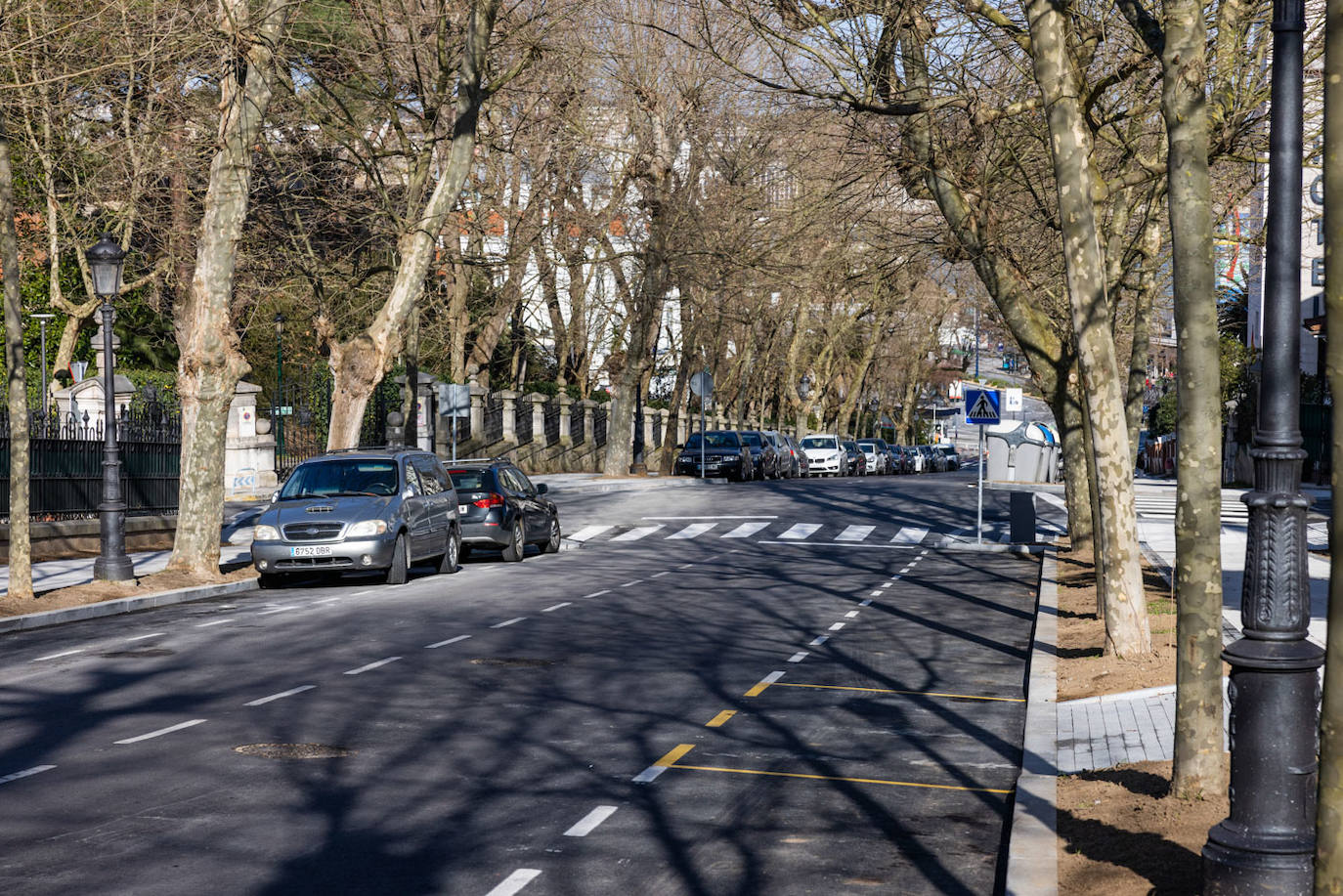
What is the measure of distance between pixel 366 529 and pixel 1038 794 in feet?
45.9

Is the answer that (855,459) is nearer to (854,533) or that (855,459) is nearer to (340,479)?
(854,533)

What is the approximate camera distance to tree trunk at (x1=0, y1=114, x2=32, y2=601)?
16.9 m

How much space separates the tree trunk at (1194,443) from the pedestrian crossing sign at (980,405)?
823 inches

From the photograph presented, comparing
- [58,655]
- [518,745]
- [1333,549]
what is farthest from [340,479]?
[1333,549]

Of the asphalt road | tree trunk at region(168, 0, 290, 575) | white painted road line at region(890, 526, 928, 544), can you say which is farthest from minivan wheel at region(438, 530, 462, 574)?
white painted road line at region(890, 526, 928, 544)

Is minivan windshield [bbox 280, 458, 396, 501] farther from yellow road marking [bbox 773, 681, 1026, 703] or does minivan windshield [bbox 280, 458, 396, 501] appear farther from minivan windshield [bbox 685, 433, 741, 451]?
minivan windshield [bbox 685, 433, 741, 451]

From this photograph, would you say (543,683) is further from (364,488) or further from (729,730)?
(364,488)

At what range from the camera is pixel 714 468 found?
171ft

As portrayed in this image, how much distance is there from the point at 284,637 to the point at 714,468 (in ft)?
122

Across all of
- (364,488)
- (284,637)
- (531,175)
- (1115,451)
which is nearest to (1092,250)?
(1115,451)

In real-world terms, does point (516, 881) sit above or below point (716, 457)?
below

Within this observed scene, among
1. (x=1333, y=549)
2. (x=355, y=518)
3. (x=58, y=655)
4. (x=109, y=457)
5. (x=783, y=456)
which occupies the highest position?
(x=1333, y=549)

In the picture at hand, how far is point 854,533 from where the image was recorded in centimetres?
3225

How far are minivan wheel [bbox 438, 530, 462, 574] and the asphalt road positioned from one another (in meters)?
3.30
